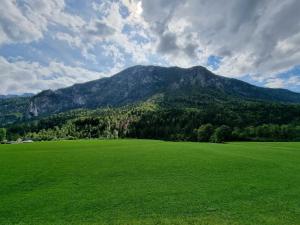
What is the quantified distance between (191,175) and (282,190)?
835 cm

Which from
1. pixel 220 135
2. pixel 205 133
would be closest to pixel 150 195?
pixel 220 135

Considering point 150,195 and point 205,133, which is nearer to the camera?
point 150,195

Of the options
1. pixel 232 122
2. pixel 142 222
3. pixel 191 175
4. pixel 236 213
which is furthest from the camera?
pixel 232 122

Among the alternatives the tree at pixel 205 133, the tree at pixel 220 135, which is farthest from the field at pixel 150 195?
the tree at pixel 205 133

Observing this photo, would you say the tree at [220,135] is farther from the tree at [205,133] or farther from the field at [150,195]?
the field at [150,195]

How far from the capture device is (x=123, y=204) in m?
16.7

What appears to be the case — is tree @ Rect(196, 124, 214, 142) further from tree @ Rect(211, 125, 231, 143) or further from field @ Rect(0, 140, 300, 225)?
field @ Rect(0, 140, 300, 225)

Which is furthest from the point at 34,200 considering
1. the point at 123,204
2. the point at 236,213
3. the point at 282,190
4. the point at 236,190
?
the point at 282,190

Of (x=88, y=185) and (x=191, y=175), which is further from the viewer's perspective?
(x=191, y=175)

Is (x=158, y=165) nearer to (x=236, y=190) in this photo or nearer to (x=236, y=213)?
(x=236, y=190)

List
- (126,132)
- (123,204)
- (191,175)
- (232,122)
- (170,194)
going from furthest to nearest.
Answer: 1. (126,132)
2. (232,122)
3. (191,175)
4. (170,194)
5. (123,204)

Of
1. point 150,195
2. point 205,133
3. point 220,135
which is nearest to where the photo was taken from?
point 150,195

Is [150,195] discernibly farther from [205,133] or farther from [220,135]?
[205,133]

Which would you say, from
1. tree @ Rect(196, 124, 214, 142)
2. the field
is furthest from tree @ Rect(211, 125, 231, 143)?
the field
